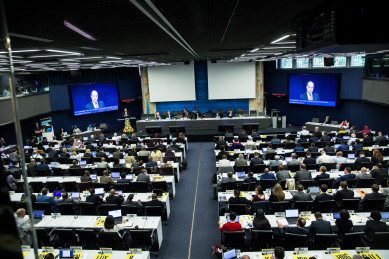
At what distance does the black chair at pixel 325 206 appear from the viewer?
6996 millimetres

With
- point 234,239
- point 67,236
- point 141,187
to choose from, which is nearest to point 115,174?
point 141,187

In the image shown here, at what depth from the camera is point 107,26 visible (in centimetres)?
323

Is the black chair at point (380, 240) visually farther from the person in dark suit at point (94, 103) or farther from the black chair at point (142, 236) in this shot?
the person in dark suit at point (94, 103)

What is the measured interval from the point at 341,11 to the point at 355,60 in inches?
687

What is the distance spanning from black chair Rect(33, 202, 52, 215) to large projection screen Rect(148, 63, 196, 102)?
14004 mm

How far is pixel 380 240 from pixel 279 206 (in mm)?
2214

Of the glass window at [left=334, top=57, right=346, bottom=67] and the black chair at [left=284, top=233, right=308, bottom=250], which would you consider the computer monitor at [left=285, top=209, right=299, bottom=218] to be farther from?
Result: the glass window at [left=334, top=57, right=346, bottom=67]

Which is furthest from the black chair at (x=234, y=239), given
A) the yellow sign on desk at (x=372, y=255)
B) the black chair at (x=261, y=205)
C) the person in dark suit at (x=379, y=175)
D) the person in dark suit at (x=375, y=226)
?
the person in dark suit at (x=379, y=175)

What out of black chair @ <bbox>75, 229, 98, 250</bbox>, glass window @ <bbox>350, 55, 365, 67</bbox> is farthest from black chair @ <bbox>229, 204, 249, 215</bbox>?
glass window @ <bbox>350, 55, 365, 67</bbox>

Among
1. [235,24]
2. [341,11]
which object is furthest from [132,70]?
[341,11]

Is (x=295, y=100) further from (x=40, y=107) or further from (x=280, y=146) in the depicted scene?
(x=40, y=107)

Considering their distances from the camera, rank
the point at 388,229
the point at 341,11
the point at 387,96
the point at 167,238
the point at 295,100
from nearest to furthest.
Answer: the point at 341,11
the point at 388,229
the point at 167,238
the point at 387,96
the point at 295,100

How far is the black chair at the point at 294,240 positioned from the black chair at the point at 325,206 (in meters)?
1.63

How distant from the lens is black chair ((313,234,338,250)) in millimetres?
5610
